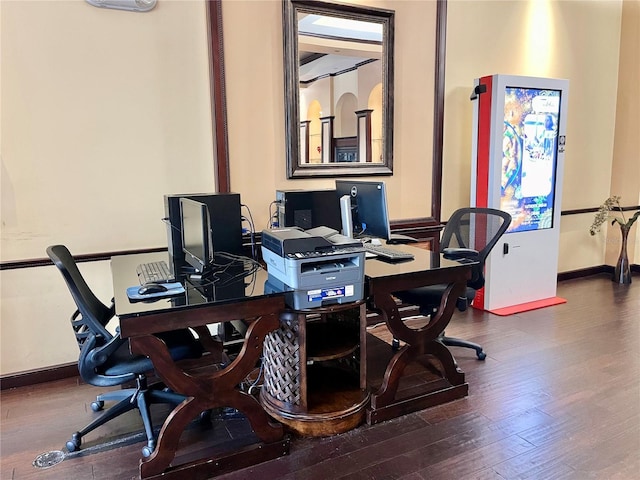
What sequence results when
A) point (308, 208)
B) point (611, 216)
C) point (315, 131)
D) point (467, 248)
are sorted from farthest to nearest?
point (611, 216)
point (315, 131)
point (467, 248)
point (308, 208)

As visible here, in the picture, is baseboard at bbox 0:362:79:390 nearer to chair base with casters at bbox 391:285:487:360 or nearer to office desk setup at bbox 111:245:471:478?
office desk setup at bbox 111:245:471:478

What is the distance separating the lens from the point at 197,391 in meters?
2.07

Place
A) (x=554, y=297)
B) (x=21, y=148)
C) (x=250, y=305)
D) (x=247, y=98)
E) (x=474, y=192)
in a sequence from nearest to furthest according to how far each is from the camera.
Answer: (x=250, y=305) → (x=21, y=148) → (x=247, y=98) → (x=474, y=192) → (x=554, y=297)

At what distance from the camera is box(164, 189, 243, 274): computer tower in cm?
279

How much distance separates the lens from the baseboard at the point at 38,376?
2969 millimetres

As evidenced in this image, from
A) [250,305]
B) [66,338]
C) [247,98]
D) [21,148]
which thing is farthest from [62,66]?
[250,305]

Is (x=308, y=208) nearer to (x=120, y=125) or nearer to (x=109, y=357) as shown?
(x=120, y=125)

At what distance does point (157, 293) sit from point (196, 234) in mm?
449

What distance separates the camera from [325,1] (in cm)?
351

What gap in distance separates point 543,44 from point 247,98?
3164mm

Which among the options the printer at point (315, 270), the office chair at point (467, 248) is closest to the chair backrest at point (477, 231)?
the office chair at point (467, 248)

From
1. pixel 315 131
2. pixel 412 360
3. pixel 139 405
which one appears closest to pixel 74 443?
pixel 139 405

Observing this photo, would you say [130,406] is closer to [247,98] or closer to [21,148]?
[21,148]

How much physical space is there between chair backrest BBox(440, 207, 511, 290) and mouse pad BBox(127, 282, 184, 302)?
1936 millimetres
